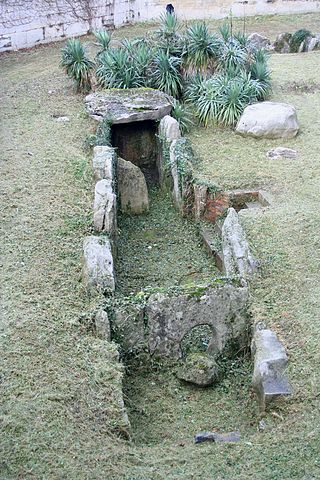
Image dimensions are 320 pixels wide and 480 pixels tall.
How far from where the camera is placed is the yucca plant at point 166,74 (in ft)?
40.9

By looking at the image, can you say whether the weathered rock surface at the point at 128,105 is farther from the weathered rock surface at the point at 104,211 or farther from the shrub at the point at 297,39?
the shrub at the point at 297,39

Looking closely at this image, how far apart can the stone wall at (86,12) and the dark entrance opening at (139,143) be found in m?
6.41

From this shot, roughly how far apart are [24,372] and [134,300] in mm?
1304

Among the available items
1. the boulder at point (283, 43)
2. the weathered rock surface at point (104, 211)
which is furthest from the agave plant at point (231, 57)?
the weathered rock surface at point (104, 211)

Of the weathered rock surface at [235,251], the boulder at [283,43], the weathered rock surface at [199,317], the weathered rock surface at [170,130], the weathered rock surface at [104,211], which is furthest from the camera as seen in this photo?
the boulder at [283,43]

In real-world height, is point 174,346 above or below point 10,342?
below

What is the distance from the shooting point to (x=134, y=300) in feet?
21.0

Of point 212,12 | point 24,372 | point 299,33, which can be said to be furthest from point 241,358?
point 212,12

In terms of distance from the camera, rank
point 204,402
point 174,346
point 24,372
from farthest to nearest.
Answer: point 174,346, point 204,402, point 24,372

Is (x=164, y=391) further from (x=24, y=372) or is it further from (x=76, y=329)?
(x=24, y=372)

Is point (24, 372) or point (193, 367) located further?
point (193, 367)

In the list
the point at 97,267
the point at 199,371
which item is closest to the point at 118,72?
the point at 97,267

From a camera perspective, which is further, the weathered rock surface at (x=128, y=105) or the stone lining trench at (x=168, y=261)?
the weathered rock surface at (x=128, y=105)

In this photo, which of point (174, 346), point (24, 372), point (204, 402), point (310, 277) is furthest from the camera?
point (310, 277)
